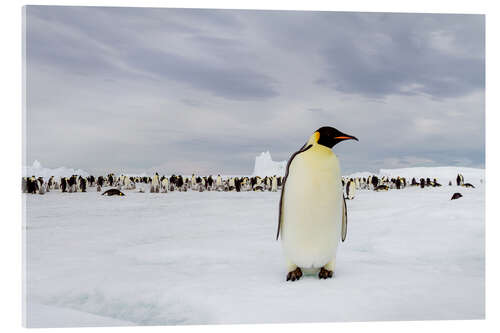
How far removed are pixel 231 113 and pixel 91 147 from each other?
53.9 inches

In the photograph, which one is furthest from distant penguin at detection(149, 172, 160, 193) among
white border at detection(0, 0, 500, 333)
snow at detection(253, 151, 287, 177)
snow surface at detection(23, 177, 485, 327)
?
A: white border at detection(0, 0, 500, 333)

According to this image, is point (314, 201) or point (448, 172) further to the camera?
point (448, 172)

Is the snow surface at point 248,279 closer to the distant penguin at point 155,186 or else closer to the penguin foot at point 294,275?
the penguin foot at point 294,275

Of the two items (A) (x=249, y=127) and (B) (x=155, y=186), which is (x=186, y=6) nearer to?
(A) (x=249, y=127)

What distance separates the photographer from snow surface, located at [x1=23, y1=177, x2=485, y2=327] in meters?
2.43

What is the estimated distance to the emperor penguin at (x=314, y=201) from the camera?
253 cm

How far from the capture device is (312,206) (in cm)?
253

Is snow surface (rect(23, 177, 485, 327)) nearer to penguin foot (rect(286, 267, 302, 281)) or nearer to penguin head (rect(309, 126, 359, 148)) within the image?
penguin foot (rect(286, 267, 302, 281))

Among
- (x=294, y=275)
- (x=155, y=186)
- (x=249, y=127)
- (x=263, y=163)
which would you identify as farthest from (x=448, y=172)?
(x=155, y=186)

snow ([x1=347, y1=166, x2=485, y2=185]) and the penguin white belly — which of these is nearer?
the penguin white belly

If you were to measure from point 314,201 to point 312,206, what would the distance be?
3 cm

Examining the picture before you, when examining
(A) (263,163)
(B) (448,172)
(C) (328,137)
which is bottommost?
(B) (448,172)

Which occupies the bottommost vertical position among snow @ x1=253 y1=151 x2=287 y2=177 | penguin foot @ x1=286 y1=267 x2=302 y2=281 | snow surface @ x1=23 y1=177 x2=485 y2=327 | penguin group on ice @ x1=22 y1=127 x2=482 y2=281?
snow surface @ x1=23 y1=177 x2=485 y2=327
